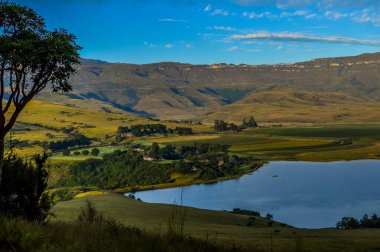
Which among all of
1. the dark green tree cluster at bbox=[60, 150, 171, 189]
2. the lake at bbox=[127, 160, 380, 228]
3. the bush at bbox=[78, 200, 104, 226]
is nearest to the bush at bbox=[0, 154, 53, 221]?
the bush at bbox=[78, 200, 104, 226]

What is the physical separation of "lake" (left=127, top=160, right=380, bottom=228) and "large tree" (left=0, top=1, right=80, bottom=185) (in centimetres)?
7832

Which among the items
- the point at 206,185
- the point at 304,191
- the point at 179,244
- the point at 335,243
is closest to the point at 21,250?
the point at 179,244

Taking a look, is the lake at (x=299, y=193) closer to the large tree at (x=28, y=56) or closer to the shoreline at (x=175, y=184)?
the shoreline at (x=175, y=184)

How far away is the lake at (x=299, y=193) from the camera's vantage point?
106m

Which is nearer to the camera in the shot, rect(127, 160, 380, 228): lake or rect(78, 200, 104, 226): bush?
rect(78, 200, 104, 226): bush

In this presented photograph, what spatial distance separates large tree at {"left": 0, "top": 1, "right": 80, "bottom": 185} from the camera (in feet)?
69.9

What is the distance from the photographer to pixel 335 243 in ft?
108

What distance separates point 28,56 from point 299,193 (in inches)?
4675

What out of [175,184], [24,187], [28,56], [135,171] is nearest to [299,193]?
[175,184]

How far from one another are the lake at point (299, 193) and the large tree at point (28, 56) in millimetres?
78321

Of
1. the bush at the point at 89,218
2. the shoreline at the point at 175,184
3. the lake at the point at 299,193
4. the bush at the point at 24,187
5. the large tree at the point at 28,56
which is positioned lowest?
the shoreline at the point at 175,184

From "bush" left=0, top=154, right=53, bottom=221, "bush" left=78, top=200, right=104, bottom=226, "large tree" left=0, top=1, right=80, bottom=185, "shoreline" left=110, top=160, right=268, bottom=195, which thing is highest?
"large tree" left=0, top=1, right=80, bottom=185

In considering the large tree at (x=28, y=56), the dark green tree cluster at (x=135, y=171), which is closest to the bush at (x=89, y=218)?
the large tree at (x=28, y=56)

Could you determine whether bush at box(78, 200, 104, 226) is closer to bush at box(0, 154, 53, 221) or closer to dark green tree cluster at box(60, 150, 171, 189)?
bush at box(0, 154, 53, 221)
